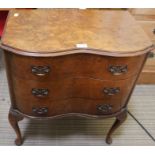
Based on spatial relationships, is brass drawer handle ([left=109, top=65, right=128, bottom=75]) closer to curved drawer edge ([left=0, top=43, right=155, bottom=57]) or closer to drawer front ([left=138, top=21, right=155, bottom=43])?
curved drawer edge ([left=0, top=43, right=155, bottom=57])

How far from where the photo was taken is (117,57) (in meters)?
0.94

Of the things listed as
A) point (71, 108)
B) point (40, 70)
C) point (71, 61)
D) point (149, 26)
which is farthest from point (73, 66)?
point (149, 26)

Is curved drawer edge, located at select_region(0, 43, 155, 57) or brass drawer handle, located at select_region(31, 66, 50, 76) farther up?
curved drawer edge, located at select_region(0, 43, 155, 57)

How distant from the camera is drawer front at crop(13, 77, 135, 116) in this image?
1031mm

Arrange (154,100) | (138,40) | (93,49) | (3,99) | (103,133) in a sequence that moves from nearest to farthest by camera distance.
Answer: (93,49)
(138,40)
(103,133)
(3,99)
(154,100)

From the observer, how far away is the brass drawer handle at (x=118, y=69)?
3.23ft

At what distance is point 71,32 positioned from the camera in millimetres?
1041

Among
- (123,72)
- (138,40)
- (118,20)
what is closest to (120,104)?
(123,72)

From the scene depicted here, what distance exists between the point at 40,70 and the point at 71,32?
0.84 ft

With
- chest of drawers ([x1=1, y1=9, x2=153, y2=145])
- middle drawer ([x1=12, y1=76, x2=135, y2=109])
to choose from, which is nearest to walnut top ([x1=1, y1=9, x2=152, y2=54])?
chest of drawers ([x1=1, y1=9, x2=153, y2=145])

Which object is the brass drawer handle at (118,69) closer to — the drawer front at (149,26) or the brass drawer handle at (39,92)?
the brass drawer handle at (39,92)

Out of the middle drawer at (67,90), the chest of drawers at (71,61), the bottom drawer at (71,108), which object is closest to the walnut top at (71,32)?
the chest of drawers at (71,61)

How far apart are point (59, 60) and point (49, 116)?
38cm

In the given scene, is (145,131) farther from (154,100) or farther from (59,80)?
(59,80)
